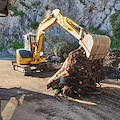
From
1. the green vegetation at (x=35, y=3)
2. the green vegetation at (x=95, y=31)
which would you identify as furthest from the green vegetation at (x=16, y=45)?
the green vegetation at (x=95, y=31)

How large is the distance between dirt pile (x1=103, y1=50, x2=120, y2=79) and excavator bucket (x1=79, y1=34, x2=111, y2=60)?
161 inches

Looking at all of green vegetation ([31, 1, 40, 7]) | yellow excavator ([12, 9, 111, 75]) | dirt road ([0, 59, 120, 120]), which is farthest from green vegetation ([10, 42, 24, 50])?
dirt road ([0, 59, 120, 120])

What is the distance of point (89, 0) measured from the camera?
68.8 ft

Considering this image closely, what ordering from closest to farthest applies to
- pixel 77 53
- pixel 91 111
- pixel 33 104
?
pixel 91 111, pixel 33 104, pixel 77 53

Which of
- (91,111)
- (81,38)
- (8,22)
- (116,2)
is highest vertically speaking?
(116,2)

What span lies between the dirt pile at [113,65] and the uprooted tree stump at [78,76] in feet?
13.2

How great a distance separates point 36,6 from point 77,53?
67.2ft

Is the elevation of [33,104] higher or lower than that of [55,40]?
lower

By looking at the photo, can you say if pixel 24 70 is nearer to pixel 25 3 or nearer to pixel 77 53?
pixel 77 53

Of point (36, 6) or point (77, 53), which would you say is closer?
point (77, 53)

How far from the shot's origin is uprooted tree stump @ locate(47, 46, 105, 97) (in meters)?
5.54

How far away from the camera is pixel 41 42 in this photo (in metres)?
10.1

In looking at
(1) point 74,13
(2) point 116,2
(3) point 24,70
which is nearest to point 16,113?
(3) point 24,70

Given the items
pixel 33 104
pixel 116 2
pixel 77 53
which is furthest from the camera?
pixel 116 2
